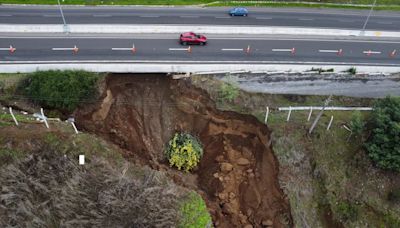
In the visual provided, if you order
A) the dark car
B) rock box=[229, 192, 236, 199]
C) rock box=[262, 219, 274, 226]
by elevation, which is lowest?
rock box=[262, 219, 274, 226]

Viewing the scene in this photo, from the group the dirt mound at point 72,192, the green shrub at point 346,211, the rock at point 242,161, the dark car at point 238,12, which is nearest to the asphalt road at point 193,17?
the dark car at point 238,12

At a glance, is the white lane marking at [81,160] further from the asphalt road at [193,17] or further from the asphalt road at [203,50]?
the asphalt road at [193,17]

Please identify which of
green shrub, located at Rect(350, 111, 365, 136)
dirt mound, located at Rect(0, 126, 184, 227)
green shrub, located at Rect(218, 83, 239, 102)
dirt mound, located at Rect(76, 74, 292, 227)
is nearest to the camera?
dirt mound, located at Rect(0, 126, 184, 227)

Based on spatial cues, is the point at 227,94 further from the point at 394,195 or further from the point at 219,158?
the point at 394,195

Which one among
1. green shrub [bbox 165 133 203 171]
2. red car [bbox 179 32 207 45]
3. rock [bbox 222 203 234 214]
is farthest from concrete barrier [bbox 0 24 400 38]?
rock [bbox 222 203 234 214]

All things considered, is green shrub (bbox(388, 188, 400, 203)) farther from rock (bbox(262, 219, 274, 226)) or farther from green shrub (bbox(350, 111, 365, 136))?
rock (bbox(262, 219, 274, 226))

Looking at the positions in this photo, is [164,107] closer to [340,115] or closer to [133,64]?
[133,64]
